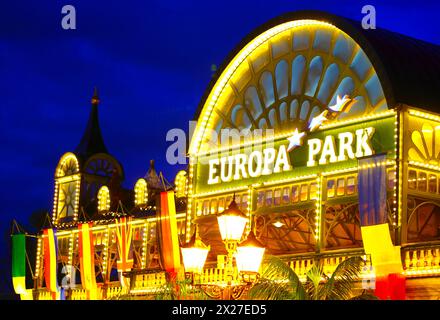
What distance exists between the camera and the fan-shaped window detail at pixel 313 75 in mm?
40688

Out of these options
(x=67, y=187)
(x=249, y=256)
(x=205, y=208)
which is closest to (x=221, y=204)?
(x=205, y=208)

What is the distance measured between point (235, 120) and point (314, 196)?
23.1 feet

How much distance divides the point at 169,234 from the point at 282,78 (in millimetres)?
9005

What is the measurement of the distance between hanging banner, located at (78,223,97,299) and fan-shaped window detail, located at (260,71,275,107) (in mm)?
13061

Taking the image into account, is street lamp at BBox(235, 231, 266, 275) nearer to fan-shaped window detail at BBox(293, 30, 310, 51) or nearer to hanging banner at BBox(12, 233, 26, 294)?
fan-shaped window detail at BBox(293, 30, 310, 51)

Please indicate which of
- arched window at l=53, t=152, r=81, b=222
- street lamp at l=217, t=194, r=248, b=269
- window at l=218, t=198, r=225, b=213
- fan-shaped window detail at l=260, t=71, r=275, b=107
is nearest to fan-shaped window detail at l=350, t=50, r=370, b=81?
fan-shaped window detail at l=260, t=71, r=275, b=107

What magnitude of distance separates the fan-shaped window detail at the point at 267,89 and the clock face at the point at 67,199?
2088 centimetres

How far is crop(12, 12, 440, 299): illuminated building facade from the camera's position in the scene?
36094 mm

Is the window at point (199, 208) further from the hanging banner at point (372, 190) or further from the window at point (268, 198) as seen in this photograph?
the hanging banner at point (372, 190)

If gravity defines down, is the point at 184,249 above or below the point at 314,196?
below

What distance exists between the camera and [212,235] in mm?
48875

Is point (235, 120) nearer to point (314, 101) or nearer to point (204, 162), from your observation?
point (204, 162)
